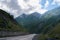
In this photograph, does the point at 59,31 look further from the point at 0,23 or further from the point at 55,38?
the point at 0,23

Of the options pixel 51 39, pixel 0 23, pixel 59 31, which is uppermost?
pixel 0 23

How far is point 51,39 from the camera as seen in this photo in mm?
37625

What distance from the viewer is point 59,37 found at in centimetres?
3728

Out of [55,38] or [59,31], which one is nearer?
[55,38]

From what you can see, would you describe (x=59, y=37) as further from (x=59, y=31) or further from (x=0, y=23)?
(x=0, y=23)

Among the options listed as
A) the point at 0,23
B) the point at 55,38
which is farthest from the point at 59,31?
the point at 0,23

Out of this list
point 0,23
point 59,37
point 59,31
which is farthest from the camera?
point 0,23

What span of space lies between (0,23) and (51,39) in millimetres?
75384

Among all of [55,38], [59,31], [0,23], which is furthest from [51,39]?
[0,23]

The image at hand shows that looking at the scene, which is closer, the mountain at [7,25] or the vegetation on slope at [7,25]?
the mountain at [7,25]

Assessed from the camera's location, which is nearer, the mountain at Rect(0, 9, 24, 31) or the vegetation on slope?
the mountain at Rect(0, 9, 24, 31)

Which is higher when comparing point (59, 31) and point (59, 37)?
point (59, 31)

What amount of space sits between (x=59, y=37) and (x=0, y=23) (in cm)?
7610

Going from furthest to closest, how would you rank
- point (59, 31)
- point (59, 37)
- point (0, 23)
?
point (0, 23)
point (59, 31)
point (59, 37)
